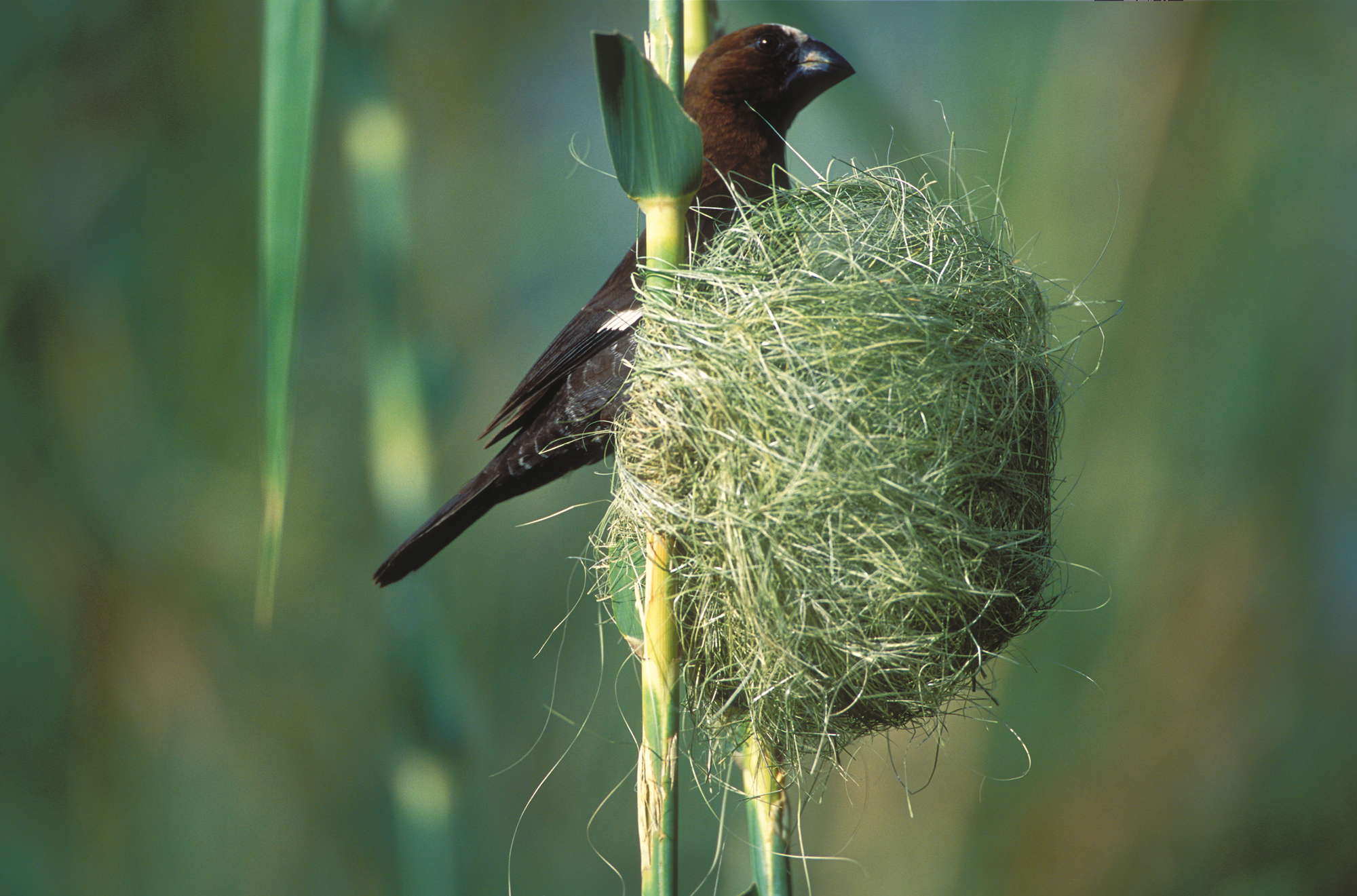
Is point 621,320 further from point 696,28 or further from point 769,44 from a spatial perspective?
point 769,44

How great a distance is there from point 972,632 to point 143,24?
2.66m

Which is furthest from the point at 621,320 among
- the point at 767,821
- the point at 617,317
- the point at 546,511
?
the point at 546,511

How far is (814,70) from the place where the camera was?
5.23ft

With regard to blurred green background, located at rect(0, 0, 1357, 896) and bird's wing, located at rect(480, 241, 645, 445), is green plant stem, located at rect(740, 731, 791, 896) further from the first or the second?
blurred green background, located at rect(0, 0, 1357, 896)

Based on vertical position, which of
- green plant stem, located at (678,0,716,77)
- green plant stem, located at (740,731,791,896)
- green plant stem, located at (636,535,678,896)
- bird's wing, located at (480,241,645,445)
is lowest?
green plant stem, located at (740,731,791,896)

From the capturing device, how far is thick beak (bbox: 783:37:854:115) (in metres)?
1.58

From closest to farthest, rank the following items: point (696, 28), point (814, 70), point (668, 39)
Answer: point (668, 39)
point (696, 28)
point (814, 70)

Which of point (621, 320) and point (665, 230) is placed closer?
point (665, 230)

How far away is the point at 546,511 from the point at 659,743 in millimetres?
1687

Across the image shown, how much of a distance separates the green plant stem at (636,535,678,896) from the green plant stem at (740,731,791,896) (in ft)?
0.44

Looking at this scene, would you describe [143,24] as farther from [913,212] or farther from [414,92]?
[913,212]

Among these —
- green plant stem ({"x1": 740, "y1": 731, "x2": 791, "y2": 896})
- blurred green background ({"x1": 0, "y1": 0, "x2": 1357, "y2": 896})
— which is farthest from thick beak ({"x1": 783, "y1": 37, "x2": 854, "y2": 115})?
green plant stem ({"x1": 740, "y1": 731, "x2": 791, "y2": 896})

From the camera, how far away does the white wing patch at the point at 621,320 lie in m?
1.41

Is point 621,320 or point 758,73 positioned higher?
point 758,73
